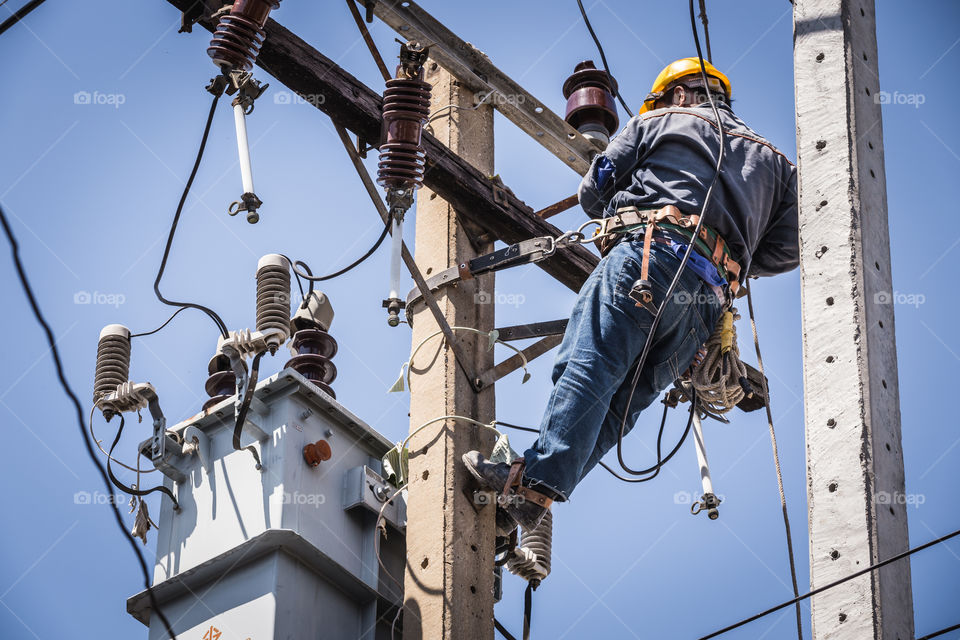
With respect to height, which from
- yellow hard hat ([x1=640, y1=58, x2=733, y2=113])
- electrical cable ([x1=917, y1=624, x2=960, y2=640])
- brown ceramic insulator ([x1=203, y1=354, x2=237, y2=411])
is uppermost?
yellow hard hat ([x1=640, y1=58, x2=733, y2=113])

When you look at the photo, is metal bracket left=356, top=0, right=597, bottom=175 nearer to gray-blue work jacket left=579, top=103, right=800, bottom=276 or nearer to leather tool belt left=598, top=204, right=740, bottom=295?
gray-blue work jacket left=579, top=103, right=800, bottom=276

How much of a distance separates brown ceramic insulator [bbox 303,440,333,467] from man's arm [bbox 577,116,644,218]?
157cm

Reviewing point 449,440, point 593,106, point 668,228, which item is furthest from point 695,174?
point 593,106

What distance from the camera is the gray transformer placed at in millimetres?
6086

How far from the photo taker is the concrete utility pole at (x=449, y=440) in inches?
234

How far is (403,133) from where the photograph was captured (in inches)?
244

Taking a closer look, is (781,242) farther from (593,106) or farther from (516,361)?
(593,106)

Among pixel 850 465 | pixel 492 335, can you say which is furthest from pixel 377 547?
pixel 850 465

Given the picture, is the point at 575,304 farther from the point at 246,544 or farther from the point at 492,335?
the point at 246,544

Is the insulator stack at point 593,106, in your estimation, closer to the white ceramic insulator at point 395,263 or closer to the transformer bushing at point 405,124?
the transformer bushing at point 405,124

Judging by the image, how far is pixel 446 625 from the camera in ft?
19.1

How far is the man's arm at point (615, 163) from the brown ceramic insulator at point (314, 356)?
1.46m

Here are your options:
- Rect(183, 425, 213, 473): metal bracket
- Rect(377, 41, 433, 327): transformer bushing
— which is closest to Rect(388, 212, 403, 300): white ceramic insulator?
Rect(377, 41, 433, 327): transformer bushing

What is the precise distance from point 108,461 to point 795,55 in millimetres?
3454
